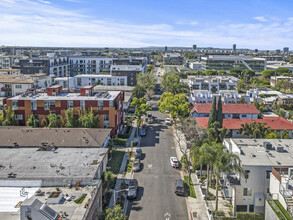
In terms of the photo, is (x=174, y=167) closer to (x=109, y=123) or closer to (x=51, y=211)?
(x=109, y=123)

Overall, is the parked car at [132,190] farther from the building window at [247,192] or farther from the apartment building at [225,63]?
the apartment building at [225,63]

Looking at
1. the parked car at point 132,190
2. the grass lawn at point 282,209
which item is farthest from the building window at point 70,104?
the grass lawn at point 282,209

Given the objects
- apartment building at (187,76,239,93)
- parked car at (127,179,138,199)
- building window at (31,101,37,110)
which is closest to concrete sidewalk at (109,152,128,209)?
parked car at (127,179,138,199)

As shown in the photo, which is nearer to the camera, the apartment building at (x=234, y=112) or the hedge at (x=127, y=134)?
the hedge at (x=127, y=134)

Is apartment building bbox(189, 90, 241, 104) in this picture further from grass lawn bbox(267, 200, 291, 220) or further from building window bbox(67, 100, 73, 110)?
grass lawn bbox(267, 200, 291, 220)

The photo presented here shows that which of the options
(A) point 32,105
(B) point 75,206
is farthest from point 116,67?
(B) point 75,206

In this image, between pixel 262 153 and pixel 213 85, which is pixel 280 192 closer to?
pixel 262 153
